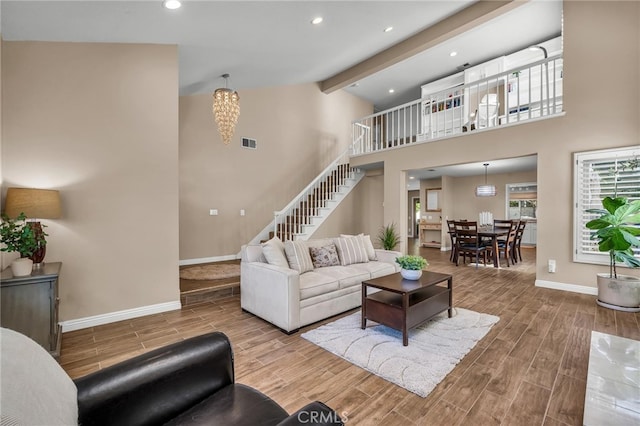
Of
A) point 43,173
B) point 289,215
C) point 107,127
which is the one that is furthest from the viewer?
point 289,215

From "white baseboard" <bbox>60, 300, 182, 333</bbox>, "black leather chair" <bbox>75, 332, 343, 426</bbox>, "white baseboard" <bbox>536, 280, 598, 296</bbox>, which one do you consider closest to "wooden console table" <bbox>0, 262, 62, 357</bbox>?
"white baseboard" <bbox>60, 300, 182, 333</bbox>

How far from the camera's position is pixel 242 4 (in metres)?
3.04

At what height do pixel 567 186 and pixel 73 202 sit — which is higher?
pixel 567 186

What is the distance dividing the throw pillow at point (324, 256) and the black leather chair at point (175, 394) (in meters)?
2.53

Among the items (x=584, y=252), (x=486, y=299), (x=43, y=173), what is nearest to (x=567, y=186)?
(x=584, y=252)

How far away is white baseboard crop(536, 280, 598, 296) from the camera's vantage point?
4.24 meters

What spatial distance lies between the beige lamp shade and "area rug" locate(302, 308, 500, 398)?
272cm

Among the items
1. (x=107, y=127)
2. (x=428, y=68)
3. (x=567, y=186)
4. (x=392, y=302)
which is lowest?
(x=392, y=302)

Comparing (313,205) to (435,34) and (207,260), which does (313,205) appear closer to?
(207,260)

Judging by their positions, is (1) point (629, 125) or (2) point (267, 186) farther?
(2) point (267, 186)

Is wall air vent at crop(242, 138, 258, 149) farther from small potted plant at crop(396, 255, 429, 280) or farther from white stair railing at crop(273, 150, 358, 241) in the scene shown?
small potted plant at crop(396, 255, 429, 280)

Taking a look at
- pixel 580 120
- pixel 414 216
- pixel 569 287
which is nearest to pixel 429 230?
pixel 414 216

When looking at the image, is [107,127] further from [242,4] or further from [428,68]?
[428,68]

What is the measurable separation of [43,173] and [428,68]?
26.7ft
